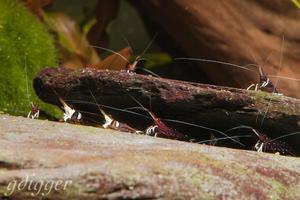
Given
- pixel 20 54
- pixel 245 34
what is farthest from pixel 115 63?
pixel 245 34

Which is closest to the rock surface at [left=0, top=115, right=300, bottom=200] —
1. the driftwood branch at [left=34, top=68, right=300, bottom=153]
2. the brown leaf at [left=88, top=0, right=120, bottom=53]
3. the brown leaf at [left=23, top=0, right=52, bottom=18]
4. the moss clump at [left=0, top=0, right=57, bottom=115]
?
the driftwood branch at [left=34, top=68, right=300, bottom=153]

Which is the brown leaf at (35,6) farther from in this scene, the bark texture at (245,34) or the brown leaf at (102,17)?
the bark texture at (245,34)

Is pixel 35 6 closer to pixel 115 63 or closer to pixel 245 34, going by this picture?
pixel 115 63

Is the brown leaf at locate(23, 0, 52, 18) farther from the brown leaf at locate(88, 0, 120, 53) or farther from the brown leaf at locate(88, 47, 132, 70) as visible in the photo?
the brown leaf at locate(88, 47, 132, 70)

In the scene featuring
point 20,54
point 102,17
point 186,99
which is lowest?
point 20,54

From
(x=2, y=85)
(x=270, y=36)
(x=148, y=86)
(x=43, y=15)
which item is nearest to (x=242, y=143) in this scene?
(x=148, y=86)

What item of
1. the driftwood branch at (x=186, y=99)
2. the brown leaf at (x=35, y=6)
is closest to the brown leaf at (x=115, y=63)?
the driftwood branch at (x=186, y=99)
